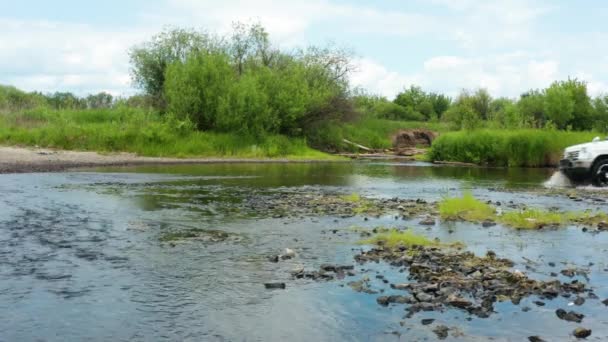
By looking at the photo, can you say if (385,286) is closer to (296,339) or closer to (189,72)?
(296,339)

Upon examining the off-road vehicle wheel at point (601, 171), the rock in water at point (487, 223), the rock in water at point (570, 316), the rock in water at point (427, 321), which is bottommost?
the rock in water at point (427, 321)

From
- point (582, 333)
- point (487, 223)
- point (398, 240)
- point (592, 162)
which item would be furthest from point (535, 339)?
point (592, 162)

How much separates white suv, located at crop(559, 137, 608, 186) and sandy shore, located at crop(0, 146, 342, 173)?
92.9ft

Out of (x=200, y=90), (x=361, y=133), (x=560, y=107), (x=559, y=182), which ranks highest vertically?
(x=560, y=107)

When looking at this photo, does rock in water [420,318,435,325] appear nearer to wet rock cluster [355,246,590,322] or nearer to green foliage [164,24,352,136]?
wet rock cluster [355,246,590,322]

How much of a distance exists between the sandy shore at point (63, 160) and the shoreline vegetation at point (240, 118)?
3105mm

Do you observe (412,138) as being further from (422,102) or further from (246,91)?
(422,102)

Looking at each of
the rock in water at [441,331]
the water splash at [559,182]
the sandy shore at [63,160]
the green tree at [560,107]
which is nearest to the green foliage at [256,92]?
the sandy shore at [63,160]

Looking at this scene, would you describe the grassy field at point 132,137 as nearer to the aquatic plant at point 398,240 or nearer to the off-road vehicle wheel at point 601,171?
the off-road vehicle wheel at point 601,171

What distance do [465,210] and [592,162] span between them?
12.9 metres

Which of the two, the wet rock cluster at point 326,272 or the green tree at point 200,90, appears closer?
the wet rock cluster at point 326,272

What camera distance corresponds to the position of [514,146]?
50188 millimetres

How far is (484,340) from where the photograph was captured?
7.72 metres

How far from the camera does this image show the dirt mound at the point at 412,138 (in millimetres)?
89562
